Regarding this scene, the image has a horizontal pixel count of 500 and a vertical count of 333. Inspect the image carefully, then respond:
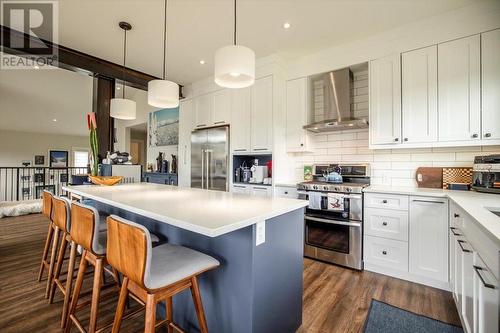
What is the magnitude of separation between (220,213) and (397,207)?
2.05 meters

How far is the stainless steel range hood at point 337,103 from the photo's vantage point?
3.03m

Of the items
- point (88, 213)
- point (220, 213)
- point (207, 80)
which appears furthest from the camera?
point (207, 80)

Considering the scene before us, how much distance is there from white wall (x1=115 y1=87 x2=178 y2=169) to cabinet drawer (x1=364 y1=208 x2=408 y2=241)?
15.4ft

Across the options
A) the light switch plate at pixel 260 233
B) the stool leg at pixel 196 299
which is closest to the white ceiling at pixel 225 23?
the light switch plate at pixel 260 233

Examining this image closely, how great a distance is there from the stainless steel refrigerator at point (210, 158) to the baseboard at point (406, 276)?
2.30m

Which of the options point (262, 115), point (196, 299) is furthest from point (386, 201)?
point (196, 299)

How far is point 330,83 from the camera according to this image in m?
3.21

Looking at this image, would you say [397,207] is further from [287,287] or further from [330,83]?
[330,83]

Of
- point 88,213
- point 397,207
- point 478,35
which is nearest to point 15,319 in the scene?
point 88,213

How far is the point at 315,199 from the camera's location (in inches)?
114

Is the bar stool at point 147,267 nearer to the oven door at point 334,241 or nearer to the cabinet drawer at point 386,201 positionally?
the oven door at point 334,241

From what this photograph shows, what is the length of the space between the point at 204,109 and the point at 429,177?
3.58 m

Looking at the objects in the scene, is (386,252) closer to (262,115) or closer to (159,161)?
(262,115)

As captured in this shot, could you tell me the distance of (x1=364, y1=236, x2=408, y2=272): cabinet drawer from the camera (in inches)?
95.0
